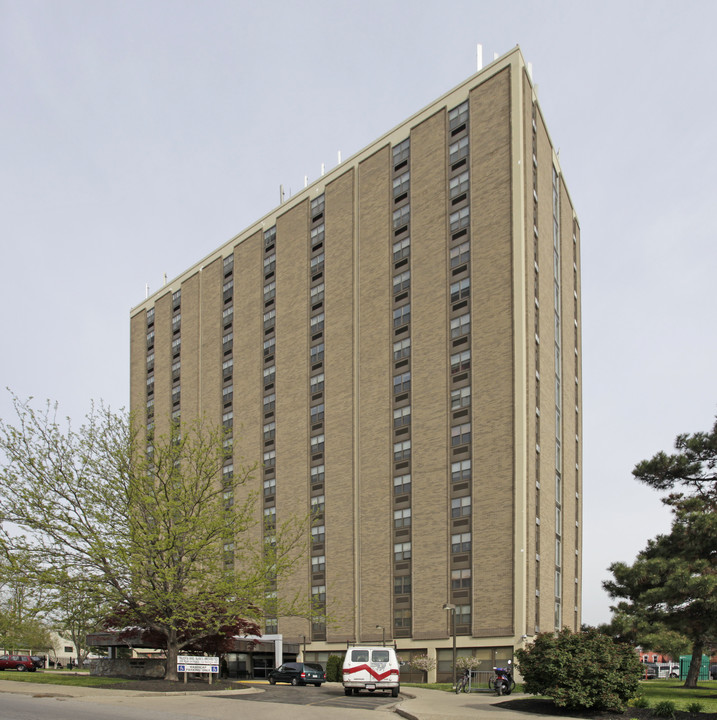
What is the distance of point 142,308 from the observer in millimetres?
92188

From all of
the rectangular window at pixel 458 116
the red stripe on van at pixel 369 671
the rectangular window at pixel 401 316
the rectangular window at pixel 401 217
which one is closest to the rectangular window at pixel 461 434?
the rectangular window at pixel 401 316

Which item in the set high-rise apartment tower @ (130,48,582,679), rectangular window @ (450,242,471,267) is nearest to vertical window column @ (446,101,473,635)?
rectangular window @ (450,242,471,267)

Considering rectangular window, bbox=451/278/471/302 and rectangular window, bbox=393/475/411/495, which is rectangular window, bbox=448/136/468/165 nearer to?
rectangular window, bbox=451/278/471/302

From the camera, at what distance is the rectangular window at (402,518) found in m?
55.0

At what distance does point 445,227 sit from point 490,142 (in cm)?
647

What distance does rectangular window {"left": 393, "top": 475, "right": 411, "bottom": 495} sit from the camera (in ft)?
182

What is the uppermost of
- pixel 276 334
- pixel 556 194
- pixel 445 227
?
pixel 556 194

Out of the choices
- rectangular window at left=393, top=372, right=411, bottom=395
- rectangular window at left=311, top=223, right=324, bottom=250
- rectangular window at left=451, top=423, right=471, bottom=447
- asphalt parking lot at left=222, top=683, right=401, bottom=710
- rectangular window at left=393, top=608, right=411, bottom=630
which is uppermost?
rectangular window at left=311, top=223, right=324, bottom=250

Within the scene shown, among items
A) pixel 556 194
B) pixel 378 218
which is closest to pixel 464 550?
pixel 378 218

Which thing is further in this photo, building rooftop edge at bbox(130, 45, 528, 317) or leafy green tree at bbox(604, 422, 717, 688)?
building rooftop edge at bbox(130, 45, 528, 317)

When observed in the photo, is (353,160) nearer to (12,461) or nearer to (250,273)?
(250,273)

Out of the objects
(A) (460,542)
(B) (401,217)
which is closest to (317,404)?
(B) (401,217)

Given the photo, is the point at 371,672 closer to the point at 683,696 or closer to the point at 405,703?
the point at 405,703

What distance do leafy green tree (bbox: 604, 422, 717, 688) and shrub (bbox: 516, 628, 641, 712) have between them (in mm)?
2470
